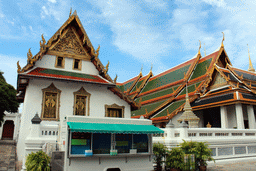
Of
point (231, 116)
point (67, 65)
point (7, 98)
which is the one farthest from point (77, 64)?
point (7, 98)

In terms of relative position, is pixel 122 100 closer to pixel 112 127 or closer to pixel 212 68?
pixel 112 127

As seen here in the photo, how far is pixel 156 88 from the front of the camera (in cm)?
2358

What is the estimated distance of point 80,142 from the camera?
6781mm

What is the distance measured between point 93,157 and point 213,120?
48.4ft

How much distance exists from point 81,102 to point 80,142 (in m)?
6.00

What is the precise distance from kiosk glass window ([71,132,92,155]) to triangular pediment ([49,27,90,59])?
744cm

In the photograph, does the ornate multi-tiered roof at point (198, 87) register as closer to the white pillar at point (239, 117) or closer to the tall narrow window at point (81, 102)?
the white pillar at point (239, 117)

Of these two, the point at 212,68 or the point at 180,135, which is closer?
the point at 180,135

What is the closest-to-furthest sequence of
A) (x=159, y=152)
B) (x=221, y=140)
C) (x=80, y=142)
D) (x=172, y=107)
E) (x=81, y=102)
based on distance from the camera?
1. (x=80, y=142)
2. (x=159, y=152)
3. (x=221, y=140)
4. (x=81, y=102)
5. (x=172, y=107)

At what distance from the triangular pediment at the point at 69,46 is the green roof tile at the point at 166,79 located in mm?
11013

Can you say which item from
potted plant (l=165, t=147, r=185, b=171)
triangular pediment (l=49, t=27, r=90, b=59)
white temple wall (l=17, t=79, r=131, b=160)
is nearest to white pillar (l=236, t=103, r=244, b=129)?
white temple wall (l=17, t=79, r=131, b=160)

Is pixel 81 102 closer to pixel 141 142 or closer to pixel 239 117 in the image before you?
pixel 141 142

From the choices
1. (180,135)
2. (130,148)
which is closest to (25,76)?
(130,148)

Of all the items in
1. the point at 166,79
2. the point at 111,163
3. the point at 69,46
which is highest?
the point at 166,79
